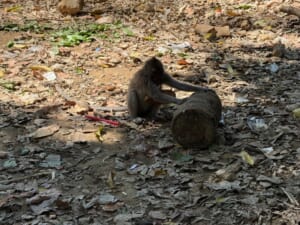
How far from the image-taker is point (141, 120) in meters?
7.46

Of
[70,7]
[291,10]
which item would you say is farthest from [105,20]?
[291,10]

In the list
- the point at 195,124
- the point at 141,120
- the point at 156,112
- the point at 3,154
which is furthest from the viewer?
the point at 156,112

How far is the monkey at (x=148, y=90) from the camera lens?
24.7 feet

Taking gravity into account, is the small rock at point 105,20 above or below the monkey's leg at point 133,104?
above

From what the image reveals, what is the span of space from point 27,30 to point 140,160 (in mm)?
5268

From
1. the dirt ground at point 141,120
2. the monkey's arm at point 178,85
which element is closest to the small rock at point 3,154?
the dirt ground at point 141,120

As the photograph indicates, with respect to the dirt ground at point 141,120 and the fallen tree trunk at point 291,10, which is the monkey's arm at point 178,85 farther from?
the fallen tree trunk at point 291,10

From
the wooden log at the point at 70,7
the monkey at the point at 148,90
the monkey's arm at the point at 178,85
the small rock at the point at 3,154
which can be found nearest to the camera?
the small rock at the point at 3,154

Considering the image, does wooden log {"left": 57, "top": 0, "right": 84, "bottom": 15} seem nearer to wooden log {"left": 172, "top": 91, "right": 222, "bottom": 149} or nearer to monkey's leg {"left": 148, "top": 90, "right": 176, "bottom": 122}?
monkey's leg {"left": 148, "top": 90, "right": 176, "bottom": 122}

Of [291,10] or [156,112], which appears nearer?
[156,112]

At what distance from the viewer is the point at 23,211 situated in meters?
5.52

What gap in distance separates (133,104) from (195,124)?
141 cm

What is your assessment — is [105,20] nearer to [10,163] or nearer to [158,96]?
[158,96]

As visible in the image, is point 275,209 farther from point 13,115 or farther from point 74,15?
point 74,15
